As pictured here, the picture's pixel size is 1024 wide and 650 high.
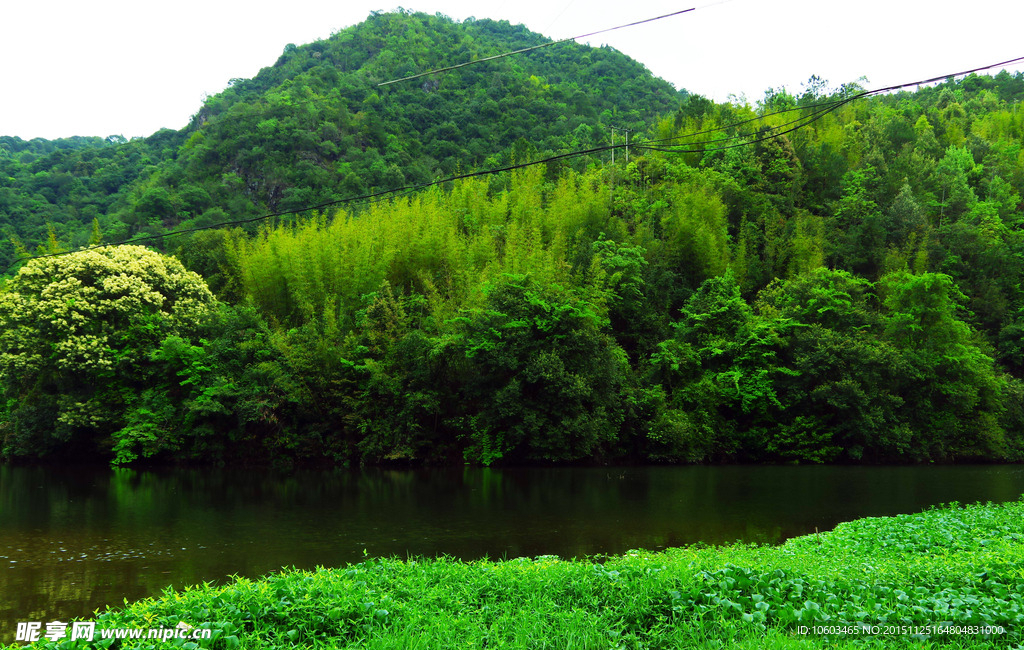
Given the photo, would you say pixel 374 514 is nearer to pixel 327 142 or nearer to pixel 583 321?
pixel 583 321

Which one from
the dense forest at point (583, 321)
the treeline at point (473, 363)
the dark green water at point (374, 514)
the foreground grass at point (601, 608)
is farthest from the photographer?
the dense forest at point (583, 321)

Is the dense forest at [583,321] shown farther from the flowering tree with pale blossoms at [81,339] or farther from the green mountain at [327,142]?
the green mountain at [327,142]

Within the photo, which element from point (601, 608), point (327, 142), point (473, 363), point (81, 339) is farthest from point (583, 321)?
point (327, 142)

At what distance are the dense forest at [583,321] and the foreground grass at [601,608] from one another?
1656 centimetres

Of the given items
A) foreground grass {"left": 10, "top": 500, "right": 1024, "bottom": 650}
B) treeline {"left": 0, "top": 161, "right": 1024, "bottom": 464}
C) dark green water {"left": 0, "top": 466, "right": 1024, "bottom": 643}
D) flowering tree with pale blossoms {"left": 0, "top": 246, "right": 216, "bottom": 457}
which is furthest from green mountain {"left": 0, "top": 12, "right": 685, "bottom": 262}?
foreground grass {"left": 10, "top": 500, "right": 1024, "bottom": 650}

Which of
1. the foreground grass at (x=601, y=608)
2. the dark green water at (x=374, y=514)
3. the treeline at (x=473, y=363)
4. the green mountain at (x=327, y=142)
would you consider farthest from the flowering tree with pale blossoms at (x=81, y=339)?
the foreground grass at (x=601, y=608)

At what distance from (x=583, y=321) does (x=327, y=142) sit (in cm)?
2498

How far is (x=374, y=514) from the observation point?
14297mm

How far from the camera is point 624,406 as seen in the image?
23750 mm

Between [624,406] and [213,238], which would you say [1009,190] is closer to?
[624,406]

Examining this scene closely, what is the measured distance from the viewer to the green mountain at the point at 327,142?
37094 millimetres

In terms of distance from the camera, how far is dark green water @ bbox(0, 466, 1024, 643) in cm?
1006

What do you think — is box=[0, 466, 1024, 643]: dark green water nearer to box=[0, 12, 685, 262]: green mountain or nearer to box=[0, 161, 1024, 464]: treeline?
box=[0, 161, 1024, 464]: treeline

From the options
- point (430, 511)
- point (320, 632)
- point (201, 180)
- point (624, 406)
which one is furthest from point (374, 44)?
point (320, 632)
